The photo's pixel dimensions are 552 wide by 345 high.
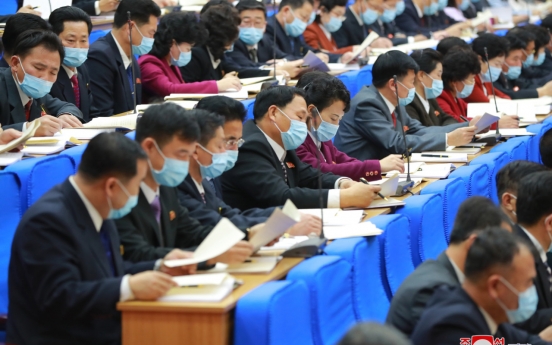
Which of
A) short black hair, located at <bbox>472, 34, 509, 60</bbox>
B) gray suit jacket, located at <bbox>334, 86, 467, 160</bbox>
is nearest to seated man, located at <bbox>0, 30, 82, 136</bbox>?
gray suit jacket, located at <bbox>334, 86, 467, 160</bbox>

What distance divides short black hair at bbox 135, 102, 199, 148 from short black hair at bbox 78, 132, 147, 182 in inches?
14.5

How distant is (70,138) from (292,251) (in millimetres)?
1092

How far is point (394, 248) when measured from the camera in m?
3.38

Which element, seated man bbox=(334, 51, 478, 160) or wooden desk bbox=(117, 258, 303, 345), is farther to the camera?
seated man bbox=(334, 51, 478, 160)

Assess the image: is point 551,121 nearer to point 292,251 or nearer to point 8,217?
point 292,251

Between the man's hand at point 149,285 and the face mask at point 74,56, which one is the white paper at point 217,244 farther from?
the face mask at point 74,56

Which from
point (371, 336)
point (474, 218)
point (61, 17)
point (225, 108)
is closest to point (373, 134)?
point (225, 108)

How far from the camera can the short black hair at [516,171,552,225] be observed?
305 cm

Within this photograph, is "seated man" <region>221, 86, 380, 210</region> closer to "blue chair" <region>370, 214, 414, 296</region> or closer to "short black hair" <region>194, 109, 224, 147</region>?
"blue chair" <region>370, 214, 414, 296</region>

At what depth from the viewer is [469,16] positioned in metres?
11.0

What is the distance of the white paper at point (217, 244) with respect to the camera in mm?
2605

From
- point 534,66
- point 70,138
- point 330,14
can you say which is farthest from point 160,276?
point 534,66

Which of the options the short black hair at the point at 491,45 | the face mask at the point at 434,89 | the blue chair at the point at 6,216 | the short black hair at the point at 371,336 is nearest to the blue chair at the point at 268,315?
the blue chair at the point at 6,216

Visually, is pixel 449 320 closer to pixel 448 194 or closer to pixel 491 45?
pixel 448 194
